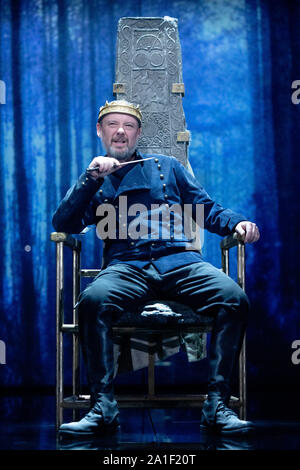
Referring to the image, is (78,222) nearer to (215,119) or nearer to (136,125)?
(136,125)

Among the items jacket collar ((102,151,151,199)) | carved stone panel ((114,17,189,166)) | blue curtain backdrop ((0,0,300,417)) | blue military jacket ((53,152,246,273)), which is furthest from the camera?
blue curtain backdrop ((0,0,300,417))

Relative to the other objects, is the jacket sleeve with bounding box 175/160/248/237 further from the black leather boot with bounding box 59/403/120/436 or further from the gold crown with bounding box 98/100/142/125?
the black leather boot with bounding box 59/403/120/436

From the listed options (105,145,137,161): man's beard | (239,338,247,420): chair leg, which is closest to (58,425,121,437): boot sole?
(239,338,247,420): chair leg

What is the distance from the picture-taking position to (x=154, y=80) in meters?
3.07

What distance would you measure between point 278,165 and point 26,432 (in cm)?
257

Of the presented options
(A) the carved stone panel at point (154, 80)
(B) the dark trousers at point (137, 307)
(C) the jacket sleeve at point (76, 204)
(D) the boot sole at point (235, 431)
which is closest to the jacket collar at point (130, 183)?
(C) the jacket sleeve at point (76, 204)

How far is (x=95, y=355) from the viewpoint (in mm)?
2207

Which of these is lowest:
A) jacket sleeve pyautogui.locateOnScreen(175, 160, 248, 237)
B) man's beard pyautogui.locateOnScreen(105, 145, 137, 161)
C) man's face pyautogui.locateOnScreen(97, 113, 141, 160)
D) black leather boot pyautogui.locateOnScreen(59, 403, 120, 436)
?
black leather boot pyautogui.locateOnScreen(59, 403, 120, 436)

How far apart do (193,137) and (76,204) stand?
1.77 metres

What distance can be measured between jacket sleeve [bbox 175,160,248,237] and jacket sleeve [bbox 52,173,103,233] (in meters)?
0.47

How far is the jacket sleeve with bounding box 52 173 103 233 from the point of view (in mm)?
2473

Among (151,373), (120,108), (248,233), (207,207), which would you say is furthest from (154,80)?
(151,373)

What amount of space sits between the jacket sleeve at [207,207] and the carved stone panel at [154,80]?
A: 24cm

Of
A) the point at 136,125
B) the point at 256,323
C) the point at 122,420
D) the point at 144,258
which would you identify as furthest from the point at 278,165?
the point at 122,420
